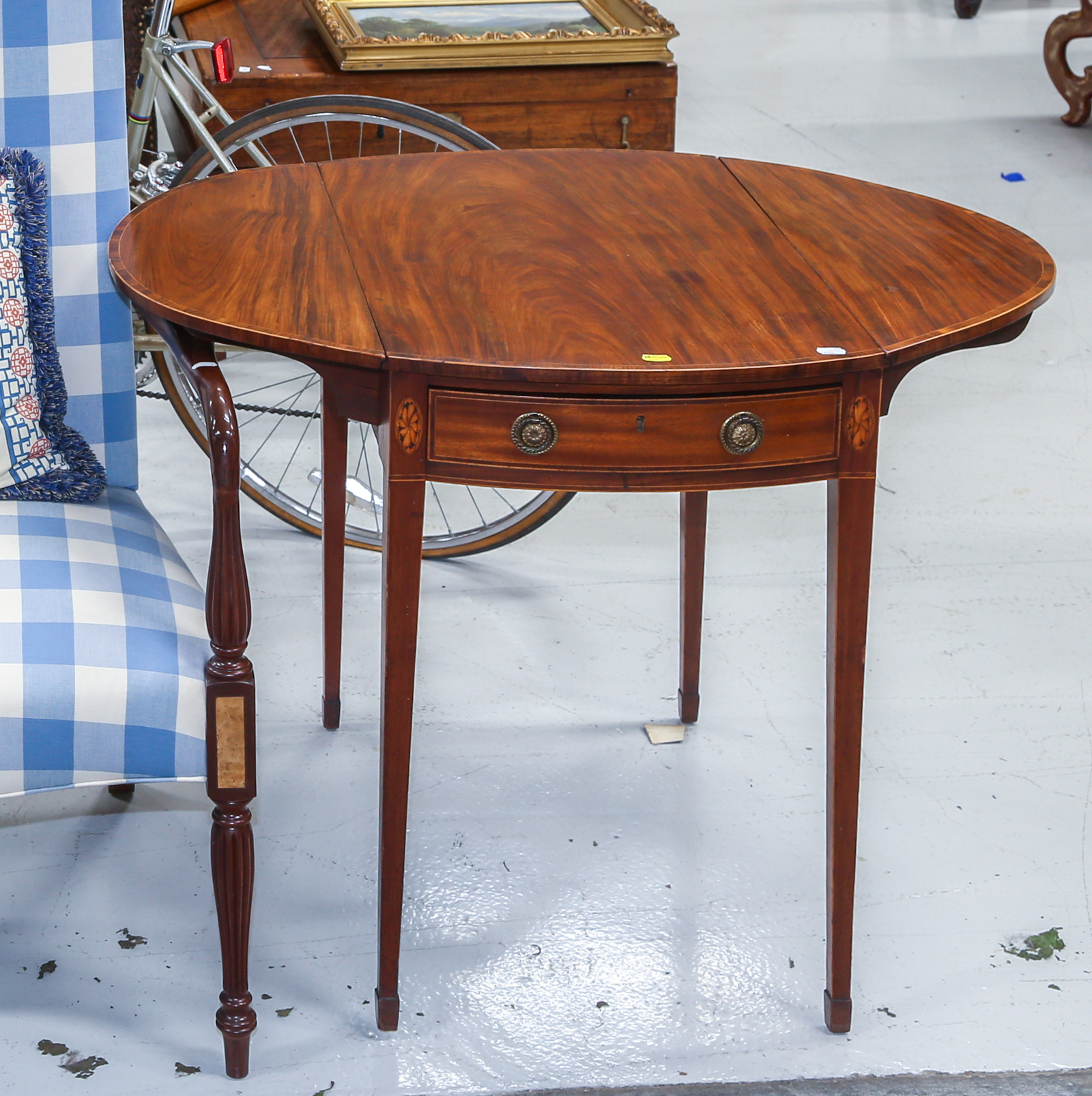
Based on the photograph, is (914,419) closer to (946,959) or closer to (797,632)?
(797,632)

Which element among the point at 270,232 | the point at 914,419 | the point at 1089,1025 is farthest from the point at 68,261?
the point at 914,419

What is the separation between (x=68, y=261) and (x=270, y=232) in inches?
9.9

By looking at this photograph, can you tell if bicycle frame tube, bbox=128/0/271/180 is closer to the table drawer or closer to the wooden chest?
the wooden chest

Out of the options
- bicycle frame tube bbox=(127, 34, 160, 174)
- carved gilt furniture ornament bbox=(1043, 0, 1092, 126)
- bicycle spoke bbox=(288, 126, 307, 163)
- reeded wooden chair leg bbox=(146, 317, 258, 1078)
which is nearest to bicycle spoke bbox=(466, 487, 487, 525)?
bicycle spoke bbox=(288, 126, 307, 163)

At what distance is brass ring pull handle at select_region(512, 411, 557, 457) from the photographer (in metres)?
1.17

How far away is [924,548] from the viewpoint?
231cm

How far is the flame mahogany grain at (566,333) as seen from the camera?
1.16 meters

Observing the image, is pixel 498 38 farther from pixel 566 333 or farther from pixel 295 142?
pixel 566 333

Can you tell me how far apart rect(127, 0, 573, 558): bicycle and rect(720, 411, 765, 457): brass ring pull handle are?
0.94 metres

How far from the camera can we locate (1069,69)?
4617 mm

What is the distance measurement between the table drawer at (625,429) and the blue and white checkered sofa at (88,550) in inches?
12.8

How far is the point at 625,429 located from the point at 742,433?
10cm

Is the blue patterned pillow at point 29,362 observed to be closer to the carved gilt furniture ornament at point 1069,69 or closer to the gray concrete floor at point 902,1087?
the gray concrete floor at point 902,1087

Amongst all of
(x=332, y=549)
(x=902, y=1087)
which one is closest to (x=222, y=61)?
(x=332, y=549)
